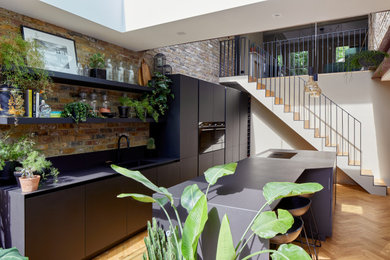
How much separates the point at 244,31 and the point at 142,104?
5.71ft

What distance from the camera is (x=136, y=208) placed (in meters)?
3.35

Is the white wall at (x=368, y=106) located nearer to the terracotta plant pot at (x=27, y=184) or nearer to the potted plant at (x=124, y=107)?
the potted plant at (x=124, y=107)

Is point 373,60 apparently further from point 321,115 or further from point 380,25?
point 321,115

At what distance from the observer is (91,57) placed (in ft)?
11.1

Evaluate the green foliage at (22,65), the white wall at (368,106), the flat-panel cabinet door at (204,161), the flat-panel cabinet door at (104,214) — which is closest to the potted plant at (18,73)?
the green foliage at (22,65)

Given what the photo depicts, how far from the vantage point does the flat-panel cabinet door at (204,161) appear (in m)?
4.93

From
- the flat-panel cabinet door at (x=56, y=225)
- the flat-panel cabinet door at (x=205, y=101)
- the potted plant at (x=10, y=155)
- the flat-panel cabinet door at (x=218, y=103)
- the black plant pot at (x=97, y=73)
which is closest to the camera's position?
the flat-panel cabinet door at (x=56, y=225)

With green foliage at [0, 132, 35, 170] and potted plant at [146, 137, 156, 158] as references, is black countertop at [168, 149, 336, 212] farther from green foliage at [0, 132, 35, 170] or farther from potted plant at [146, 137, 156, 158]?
potted plant at [146, 137, 156, 158]

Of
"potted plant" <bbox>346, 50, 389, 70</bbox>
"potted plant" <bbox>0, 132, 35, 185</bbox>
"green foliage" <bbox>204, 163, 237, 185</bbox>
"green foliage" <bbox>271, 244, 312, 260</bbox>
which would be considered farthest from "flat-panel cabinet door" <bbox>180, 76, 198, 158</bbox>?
"potted plant" <bbox>346, 50, 389, 70</bbox>

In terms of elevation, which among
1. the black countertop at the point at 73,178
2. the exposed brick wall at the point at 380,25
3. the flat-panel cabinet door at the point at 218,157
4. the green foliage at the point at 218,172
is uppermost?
the exposed brick wall at the point at 380,25

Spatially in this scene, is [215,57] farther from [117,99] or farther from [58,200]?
[58,200]

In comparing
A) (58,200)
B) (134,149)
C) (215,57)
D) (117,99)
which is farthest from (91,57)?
(215,57)

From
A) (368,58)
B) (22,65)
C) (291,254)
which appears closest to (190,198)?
(291,254)

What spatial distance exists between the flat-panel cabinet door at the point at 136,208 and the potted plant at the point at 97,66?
133 cm
